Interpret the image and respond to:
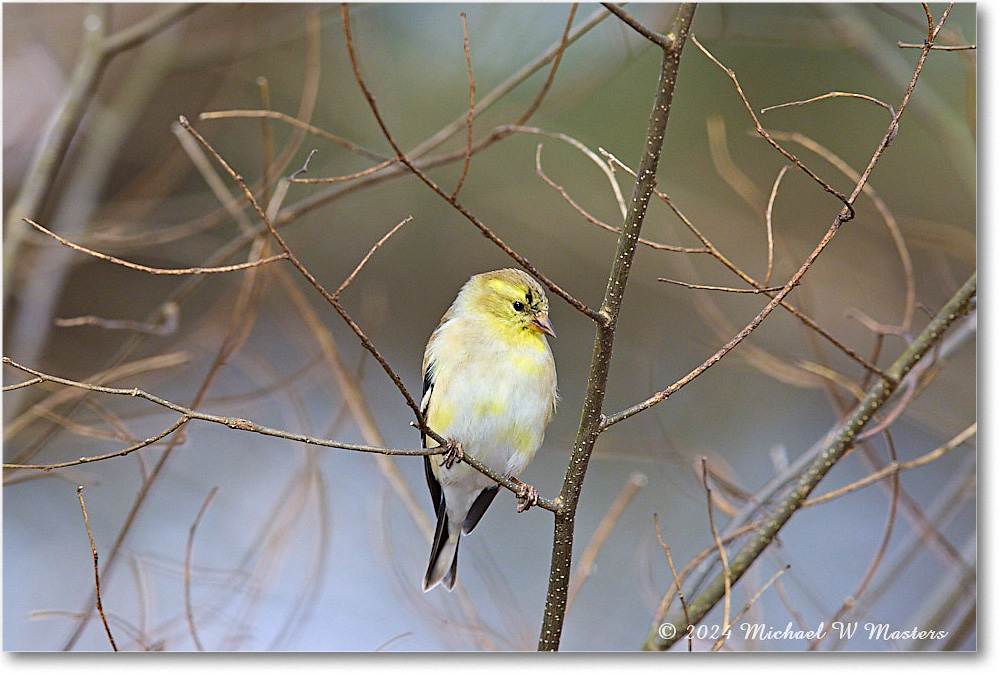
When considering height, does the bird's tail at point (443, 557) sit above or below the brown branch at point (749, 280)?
below

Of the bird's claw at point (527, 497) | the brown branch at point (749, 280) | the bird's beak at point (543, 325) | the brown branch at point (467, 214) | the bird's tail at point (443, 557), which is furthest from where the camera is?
the bird's tail at point (443, 557)

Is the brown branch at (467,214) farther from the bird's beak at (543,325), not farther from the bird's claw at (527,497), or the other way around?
the bird's beak at (543,325)

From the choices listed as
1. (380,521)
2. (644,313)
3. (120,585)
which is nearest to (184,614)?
(120,585)

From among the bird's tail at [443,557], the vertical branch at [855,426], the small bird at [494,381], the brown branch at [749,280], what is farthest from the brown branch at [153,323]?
the vertical branch at [855,426]

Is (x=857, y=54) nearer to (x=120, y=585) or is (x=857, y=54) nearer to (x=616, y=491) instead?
(x=616, y=491)

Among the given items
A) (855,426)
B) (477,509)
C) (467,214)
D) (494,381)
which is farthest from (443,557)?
(467,214)

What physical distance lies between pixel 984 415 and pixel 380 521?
136 centimetres

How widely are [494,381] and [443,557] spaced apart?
17.1 inches

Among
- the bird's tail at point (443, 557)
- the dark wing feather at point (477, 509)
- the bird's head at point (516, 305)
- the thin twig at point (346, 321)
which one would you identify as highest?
the bird's head at point (516, 305)

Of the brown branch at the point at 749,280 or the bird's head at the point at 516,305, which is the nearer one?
the brown branch at the point at 749,280

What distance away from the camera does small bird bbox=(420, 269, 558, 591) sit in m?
1.66

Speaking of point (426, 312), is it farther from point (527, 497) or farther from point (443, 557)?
point (527, 497)

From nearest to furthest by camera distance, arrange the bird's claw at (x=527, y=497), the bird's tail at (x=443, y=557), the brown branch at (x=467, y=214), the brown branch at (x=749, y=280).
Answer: the brown branch at (x=467, y=214) → the brown branch at (x=749, y=280) → the bird's claw at (x=527, y=497) → the bird's tail at (x=443, y=557)

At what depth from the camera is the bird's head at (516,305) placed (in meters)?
1.69
